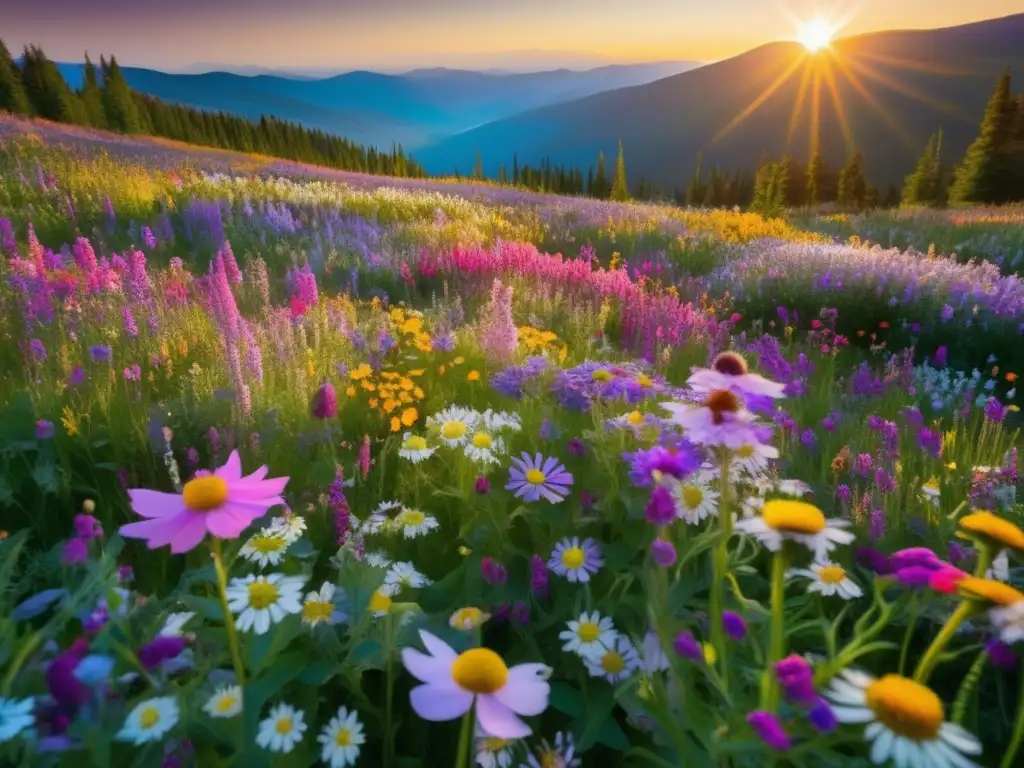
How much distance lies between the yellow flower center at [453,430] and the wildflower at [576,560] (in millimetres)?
765

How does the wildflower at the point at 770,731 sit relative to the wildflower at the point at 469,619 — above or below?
above

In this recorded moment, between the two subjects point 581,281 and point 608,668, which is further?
point 581,281

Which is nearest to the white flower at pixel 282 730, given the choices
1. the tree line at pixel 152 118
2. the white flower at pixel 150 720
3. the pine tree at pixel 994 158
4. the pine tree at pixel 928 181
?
the white flower at pixel 150 720

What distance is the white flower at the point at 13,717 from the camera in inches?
34.1

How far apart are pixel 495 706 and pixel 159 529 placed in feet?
1.90

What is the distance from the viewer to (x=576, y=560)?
5.83 ft

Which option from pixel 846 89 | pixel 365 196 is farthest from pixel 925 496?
pixel 846 89

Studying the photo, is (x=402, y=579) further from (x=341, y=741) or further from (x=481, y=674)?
(x=481, y=674)

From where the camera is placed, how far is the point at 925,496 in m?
2.30

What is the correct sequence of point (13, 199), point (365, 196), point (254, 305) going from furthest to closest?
point (365, 196) → point (13, 199) → point (254, 305)

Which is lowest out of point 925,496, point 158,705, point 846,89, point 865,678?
point 925,496

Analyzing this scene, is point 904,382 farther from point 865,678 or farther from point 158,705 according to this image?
point 158,705

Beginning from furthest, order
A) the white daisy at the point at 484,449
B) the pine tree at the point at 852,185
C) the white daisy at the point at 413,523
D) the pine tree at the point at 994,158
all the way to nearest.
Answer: the pine tree at the point at 852,185
the pine tree at the point at 994,158
the white daisy at the point at 484,449
the white daisy at the point at 413,523

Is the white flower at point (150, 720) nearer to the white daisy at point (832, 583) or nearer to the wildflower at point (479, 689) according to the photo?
the wildflower at point (479, 689)
